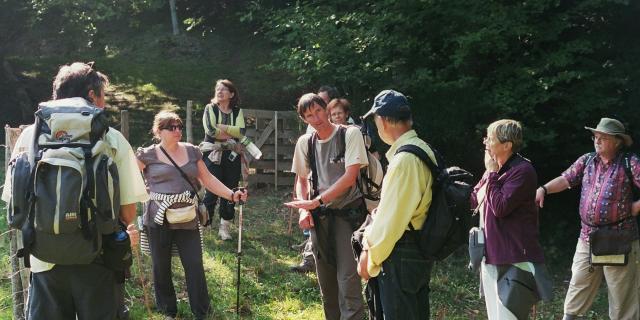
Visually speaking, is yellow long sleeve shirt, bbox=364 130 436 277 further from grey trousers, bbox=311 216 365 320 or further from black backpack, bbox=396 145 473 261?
grey trousers, bbox=311 216 365 320

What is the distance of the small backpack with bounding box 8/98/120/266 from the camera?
288cm

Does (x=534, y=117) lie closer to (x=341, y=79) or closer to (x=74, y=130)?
(x=341, y=79)

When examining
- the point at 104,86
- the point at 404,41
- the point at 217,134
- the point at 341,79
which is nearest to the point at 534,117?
the point at 404,41

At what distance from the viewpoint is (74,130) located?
2992 mm

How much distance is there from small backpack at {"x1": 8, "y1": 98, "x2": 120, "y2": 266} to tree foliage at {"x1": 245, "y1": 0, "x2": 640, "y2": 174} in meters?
6.39

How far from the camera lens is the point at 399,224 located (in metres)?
3.26

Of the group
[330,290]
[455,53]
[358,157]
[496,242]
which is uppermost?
[455,53]

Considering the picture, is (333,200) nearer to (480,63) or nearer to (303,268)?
(303,268)

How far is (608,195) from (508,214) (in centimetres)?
178

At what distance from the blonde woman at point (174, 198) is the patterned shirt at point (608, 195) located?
3.16 metres

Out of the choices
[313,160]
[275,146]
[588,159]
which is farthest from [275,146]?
[313,160]

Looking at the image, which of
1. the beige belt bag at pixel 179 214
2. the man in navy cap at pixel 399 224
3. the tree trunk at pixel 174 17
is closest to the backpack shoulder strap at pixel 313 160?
the beige belt bag at pixel 179 214

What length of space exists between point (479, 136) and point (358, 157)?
220 inches

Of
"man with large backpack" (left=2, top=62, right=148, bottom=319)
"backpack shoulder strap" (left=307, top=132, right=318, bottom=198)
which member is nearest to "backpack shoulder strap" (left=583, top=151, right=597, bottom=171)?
"backpack shoulder strap" (left=307, top=132, right=318, bottom=198)
